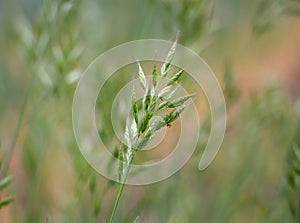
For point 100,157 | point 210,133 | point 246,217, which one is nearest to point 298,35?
point 246,217

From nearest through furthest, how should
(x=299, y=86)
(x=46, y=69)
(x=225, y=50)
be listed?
(x=46, y=69)
(x=225, y=50)
(x=299, y=86)

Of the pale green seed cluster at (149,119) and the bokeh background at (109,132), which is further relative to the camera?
the bokeh background at (109,132)

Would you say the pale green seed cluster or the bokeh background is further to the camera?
the bokeh background

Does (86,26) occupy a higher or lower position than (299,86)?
higher

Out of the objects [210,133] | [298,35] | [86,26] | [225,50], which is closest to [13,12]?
[86,26]

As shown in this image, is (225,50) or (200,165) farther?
(225,50)

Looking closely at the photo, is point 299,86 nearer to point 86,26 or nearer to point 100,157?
point 86,26

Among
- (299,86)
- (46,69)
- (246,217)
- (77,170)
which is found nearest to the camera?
(77,170)

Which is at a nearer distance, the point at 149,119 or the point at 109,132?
the point at 149,119

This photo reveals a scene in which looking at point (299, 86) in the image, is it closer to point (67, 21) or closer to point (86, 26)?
point (86, 26)

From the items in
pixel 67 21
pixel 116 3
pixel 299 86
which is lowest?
pixel 299 86
